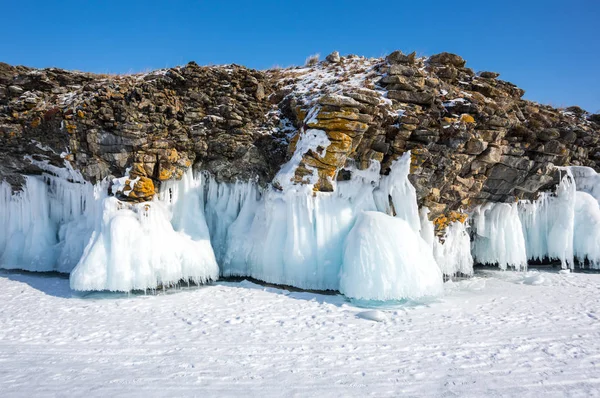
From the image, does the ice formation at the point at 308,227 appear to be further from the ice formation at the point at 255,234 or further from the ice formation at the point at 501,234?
the ice formation at the point at 501,234

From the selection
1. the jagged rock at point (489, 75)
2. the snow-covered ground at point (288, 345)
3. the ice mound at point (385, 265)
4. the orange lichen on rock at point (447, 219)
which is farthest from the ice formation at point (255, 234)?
the jagged rock at point (489, 75)

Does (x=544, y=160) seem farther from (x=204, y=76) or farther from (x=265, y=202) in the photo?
(x=204, y=76)

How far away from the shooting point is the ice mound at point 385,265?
8.92 m

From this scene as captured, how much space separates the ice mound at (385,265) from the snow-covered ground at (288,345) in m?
0.46

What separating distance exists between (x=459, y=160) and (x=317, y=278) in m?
6.55

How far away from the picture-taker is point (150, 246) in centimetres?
1014

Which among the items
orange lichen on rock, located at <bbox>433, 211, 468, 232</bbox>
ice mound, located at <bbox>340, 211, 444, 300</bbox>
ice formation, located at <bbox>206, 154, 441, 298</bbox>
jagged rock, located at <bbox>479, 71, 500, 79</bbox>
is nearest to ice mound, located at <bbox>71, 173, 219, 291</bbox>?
ice formation, located at <bbox>206, 154, 441, 298</bbox>

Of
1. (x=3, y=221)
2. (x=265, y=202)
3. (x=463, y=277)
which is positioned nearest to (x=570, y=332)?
(x=463, y=277)

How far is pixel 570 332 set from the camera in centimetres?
732

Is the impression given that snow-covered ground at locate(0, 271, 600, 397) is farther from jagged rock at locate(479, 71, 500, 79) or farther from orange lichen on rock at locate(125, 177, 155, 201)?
jagged rock at locate(479, 71, 500, 79)

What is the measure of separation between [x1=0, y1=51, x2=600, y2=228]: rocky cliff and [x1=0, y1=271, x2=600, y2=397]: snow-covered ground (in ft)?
12.0

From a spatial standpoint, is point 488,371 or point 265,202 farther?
point 265,202

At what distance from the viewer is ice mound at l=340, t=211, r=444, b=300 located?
351 inches

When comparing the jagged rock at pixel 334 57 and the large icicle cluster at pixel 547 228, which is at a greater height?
the jagged rock at pixel 334 57
